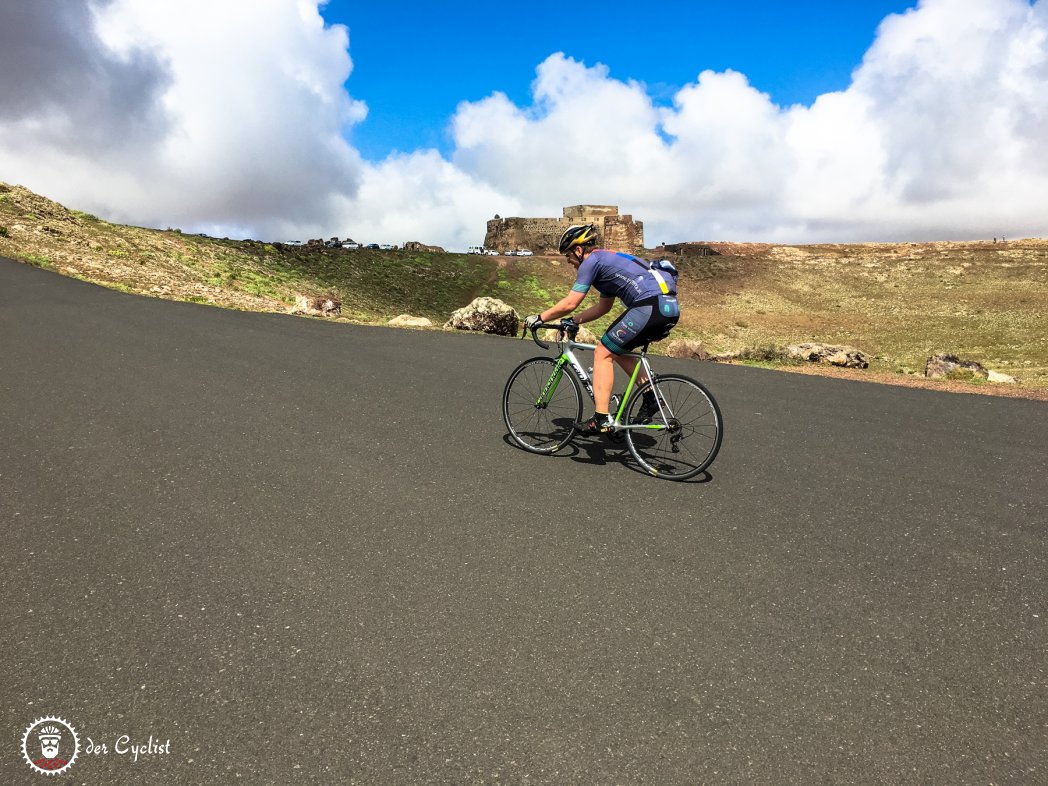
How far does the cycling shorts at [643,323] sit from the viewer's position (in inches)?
217

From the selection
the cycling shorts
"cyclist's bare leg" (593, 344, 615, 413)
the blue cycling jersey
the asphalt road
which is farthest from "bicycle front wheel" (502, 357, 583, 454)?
the blue cycling jersey

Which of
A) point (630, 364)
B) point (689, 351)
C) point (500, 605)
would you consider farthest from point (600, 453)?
point (689, 351)

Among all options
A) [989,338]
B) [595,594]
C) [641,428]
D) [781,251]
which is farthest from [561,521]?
[781,251]

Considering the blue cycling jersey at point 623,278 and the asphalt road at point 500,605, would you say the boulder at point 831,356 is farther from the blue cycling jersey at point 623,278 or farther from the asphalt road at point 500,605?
the blue cycling jersey at point 623,278

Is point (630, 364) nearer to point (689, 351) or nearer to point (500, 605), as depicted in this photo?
point (500, 605)

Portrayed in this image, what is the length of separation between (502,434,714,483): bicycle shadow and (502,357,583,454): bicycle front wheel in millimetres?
124

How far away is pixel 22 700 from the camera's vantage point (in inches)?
101

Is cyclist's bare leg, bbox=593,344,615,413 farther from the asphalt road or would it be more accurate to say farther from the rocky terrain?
the rocky terrain

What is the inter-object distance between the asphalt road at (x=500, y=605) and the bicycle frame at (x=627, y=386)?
485 mm

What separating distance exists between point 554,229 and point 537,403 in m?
73.4

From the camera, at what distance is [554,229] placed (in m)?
76.8

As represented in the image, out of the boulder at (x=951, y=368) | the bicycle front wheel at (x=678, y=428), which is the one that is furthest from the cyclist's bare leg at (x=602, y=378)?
the boulder at (x=951, y=368)

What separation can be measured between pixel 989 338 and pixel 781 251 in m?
32.4

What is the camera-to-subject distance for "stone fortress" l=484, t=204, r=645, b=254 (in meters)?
68.9
